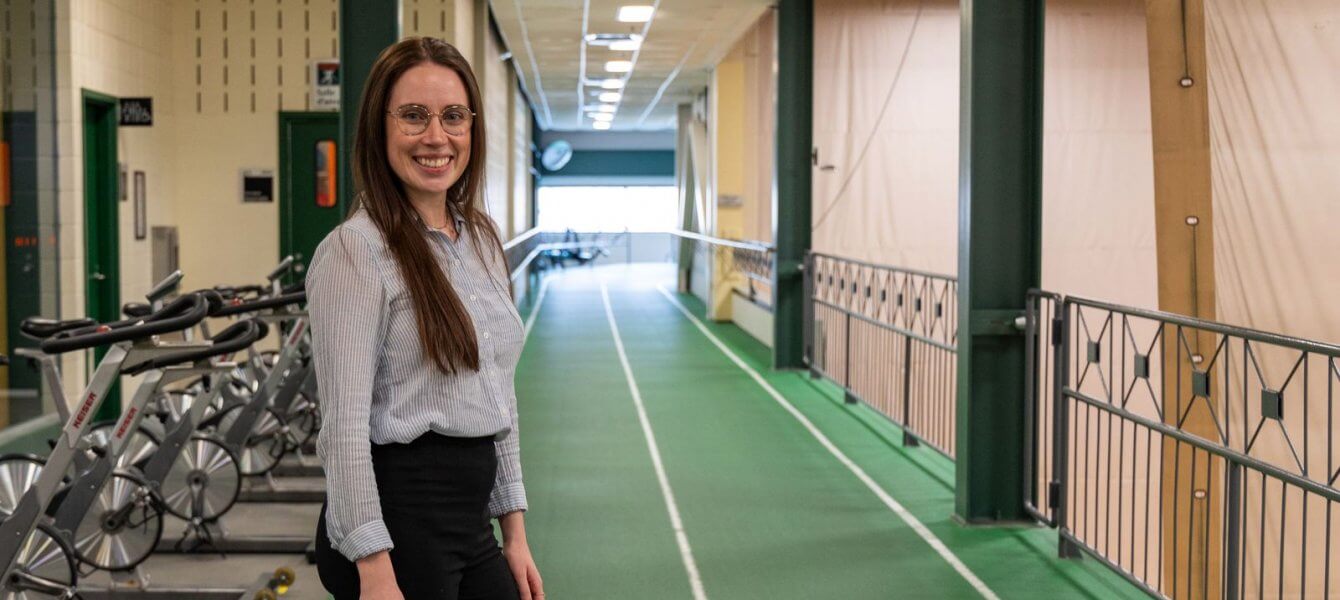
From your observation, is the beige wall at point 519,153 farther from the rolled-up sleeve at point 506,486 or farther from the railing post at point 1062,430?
the rolled-up sleeve at point 506,486

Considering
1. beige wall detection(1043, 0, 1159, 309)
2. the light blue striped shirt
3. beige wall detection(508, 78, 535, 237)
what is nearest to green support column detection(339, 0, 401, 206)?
the light blue striped shirt

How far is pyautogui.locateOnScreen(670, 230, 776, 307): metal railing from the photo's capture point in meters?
13.9

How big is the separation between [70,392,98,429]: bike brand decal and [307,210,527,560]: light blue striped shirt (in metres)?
2.04

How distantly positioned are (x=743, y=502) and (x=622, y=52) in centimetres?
1005

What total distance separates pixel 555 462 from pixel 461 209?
18.2 feet

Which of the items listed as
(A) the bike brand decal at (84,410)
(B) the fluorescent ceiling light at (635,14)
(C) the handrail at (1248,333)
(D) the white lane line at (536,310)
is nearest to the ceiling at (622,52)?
(B) the fluorescent ceiling light at (635,14)

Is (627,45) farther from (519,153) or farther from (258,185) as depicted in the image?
(519,153)

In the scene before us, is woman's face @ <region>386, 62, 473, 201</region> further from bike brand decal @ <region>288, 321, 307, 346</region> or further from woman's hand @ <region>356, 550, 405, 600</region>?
bike brand decal @ <region>288, 321, 307, 346</region>

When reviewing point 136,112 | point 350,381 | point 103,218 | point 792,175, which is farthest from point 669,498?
point 792,175

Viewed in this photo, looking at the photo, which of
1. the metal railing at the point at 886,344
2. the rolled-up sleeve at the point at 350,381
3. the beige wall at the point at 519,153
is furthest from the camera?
the beige wall at the point at 519,153

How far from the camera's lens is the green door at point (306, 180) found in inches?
409

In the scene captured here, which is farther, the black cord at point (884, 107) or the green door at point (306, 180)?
the black cord at point (884, 107)

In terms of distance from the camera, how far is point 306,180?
10531 millimetres

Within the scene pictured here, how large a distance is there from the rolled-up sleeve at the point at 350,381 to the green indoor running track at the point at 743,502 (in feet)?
10.7
